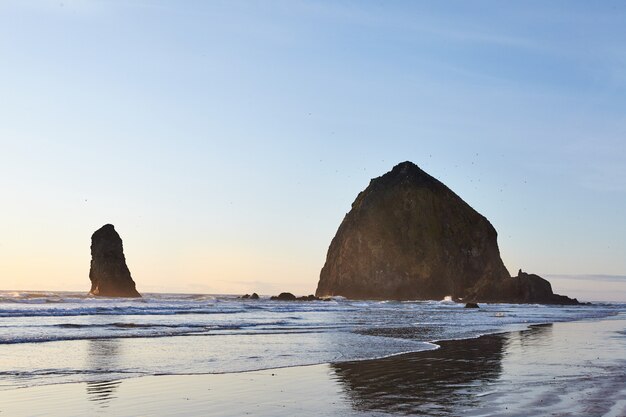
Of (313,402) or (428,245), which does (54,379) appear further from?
(428,245)

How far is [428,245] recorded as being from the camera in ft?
555

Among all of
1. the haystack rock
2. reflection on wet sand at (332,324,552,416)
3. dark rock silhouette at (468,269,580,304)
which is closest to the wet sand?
reflection on wet sand at (332,324,552,416)

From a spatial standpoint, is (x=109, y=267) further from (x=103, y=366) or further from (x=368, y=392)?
(x=368, y=392)

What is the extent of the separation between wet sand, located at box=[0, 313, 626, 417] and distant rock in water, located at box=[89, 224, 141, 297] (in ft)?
398

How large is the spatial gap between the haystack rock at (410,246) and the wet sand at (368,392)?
471 feet

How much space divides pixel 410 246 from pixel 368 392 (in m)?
158

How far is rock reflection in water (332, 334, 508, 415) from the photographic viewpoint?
11984 mm

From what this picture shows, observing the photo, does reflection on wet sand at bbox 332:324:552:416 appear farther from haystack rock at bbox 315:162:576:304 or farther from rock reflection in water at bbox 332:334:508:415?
haystack rock at bbox 315:162:576:304

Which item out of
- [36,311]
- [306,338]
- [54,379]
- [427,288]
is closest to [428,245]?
[427,288]

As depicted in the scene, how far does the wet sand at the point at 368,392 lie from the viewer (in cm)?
1144

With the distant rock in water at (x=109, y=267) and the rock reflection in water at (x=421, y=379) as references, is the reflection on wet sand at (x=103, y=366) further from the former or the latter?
the distant rock in water at (x=109, y=267)

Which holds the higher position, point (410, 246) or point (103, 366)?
point (410, 246)

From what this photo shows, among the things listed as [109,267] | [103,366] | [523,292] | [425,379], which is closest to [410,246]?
[523,292]

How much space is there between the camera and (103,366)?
18609 millimetres
